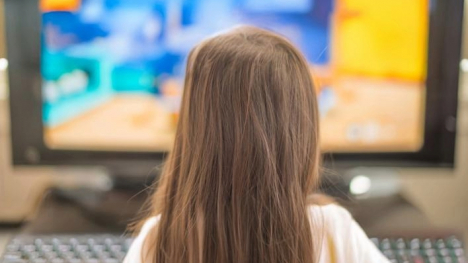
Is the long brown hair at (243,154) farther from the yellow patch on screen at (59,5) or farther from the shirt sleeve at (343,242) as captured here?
the yellow patch on screen at (59,5)

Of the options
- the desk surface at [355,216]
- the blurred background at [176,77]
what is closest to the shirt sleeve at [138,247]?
the desk surface at [355,216]

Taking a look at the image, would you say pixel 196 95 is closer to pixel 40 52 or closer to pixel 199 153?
pixel 199 153

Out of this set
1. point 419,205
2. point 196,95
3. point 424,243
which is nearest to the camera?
point 196,95

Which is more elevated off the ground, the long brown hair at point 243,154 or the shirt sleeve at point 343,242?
the long brown hair at point 243,154

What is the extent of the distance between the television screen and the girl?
29 centimetres

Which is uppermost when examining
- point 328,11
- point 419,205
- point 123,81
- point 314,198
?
point 328,11

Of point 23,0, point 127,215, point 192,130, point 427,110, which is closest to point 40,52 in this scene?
point 23,0

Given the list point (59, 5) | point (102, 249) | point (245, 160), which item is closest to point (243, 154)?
point (245, 160)

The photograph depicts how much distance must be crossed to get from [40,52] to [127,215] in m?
0.28

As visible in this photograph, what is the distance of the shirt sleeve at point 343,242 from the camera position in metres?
0.65

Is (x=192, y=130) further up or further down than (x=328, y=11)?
further down

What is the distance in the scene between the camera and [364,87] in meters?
0.93

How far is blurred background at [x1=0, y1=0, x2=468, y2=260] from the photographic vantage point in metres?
0.91

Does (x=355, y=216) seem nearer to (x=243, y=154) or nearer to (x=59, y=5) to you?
(x=243, y=154)
